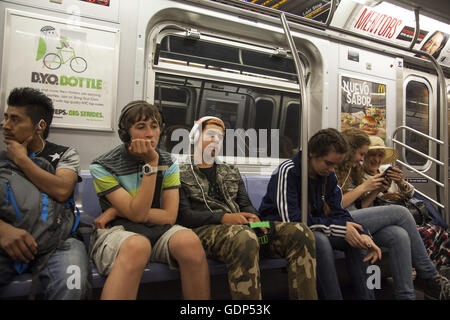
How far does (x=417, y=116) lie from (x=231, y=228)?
4153mm

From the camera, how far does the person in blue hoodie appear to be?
1.97 meters

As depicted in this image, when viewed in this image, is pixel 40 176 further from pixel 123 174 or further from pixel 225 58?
pixel 225 58

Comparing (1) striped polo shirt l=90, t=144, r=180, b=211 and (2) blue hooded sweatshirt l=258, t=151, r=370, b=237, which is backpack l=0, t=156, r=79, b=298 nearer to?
(1) striped polo shirt l=90, t=144, r=180, b=211

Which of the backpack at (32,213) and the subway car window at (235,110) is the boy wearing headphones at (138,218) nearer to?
the backpack at (32,213)

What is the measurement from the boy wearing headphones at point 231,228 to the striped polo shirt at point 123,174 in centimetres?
20

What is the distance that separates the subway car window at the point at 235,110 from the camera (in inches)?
124

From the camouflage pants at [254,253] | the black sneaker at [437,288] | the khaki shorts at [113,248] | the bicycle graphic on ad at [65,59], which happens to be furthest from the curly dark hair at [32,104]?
the black sneaker at [437,288]

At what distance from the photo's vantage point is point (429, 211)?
10.00 feet

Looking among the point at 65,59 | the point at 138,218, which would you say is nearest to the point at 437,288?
the point at 138,218

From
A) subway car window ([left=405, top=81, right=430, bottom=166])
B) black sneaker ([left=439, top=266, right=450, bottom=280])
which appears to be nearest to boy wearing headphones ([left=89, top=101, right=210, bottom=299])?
black sneaker ([left=439, top=266, right=450, bottom=280])

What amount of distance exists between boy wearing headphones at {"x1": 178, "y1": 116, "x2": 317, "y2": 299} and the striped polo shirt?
7.9 inches

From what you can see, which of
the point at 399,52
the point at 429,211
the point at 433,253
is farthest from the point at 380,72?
the point at 433,253

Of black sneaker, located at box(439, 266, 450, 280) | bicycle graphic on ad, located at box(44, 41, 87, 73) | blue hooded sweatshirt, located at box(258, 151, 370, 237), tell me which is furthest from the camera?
black sneaker, located at box(439, 266, 450, 280)

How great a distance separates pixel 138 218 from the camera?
1.68m
